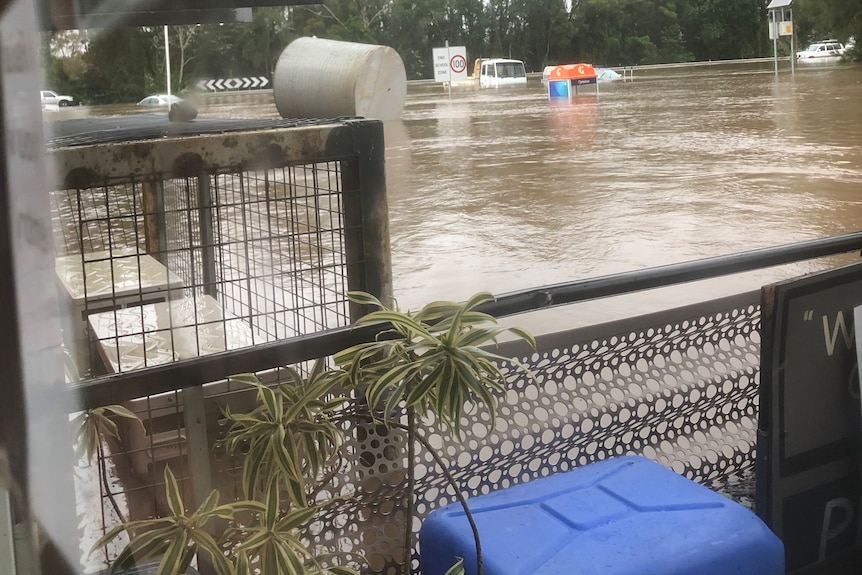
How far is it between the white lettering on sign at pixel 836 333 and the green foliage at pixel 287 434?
0.82m

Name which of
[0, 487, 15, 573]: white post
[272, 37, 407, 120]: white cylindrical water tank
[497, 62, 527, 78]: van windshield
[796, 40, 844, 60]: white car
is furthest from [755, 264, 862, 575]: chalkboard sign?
[497, 62, 527, 78]: van windshield

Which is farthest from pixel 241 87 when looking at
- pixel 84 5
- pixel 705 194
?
pixel 705 194

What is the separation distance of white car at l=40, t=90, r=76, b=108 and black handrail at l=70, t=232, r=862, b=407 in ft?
0.93

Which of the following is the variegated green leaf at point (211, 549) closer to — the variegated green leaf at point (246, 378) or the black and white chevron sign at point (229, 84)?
the variegated green leaf at point (246, 378)

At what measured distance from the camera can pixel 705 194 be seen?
691cm

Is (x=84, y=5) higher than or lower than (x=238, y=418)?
higher

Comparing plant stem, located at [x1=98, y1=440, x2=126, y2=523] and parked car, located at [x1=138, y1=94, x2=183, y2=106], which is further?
parked car, located at [x1=138, y1=94, x2=183, y2=106]

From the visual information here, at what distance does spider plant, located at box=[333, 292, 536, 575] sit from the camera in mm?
943

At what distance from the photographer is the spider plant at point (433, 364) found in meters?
0.94

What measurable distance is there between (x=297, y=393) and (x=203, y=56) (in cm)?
61

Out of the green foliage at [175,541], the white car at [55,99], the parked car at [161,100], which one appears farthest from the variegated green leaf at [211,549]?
the parked car at [161,100]

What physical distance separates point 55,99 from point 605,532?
831mm

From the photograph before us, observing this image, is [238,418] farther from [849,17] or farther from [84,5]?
[849,17]

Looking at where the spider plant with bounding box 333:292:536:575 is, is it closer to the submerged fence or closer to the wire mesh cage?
the submerged fence
